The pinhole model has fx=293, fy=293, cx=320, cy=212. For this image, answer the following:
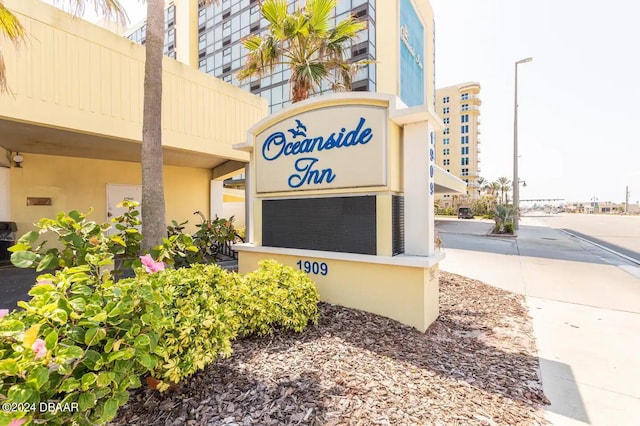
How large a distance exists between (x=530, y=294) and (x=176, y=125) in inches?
367

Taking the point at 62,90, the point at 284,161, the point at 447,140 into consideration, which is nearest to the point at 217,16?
the point at 62,90

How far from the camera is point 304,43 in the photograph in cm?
745

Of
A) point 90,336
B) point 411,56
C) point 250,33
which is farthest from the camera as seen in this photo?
point 250,33

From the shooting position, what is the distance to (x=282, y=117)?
18.3 feet

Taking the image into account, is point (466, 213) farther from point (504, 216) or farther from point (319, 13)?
point (319, 13)

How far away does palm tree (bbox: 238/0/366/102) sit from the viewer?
7.09 m

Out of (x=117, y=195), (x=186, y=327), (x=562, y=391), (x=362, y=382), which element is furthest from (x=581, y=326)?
(x=117, y=195)

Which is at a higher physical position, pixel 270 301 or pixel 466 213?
pixel 466 213

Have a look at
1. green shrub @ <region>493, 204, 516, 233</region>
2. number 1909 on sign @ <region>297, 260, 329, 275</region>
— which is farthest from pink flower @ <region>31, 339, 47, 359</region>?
green shrub @ <region>493, 204, 516, 233</region>

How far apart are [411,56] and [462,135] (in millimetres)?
40845

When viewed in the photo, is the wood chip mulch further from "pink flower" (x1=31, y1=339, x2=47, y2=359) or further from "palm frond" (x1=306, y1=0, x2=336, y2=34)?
"palm frond" (x1=306, y1=0, x2=336, y2=34)

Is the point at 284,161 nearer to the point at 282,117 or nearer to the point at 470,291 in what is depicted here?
the point at 282,117

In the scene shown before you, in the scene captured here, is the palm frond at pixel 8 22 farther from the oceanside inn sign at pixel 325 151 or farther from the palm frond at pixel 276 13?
the palm frond at pixel 276 13

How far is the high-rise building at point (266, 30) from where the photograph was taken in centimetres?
2119
